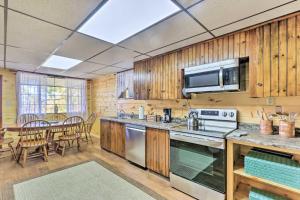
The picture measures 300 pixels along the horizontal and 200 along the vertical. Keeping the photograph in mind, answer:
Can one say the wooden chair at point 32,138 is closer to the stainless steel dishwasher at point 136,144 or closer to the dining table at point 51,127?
the dining table at point 51,127

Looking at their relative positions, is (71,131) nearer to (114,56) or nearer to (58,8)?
(114,56)

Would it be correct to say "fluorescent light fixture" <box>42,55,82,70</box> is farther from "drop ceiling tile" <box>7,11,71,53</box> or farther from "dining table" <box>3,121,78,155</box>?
"dining table" <box>3,121,78,155</box>

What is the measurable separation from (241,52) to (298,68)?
2.02 ft

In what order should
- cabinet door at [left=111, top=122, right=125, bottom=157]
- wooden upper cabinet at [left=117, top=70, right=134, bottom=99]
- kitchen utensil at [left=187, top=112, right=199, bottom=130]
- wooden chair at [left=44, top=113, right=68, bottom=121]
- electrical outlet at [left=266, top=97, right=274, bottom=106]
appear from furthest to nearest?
wooden chair at [left=44, top=113, right=68, bottom=121] < wooden upper cabinet at [left=117, top=70, right=134, bottom=99] < cabinet door at [left=111, top=122, right=125, bottom=157] < kitchen utensil at [left=187, top=112, right=199, bottom=130] < electrical outlet at [left=266, top=97, right=274, bottom=106]

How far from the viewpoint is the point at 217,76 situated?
2244 millimetres

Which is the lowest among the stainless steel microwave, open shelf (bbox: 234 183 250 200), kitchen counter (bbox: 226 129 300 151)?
open shelf (bbox: 234 183 250 200)

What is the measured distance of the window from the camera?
4.63 meters

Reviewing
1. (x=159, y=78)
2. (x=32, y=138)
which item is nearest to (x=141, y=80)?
(x=159, y=78)

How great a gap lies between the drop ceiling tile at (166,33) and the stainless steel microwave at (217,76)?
0.53 meters

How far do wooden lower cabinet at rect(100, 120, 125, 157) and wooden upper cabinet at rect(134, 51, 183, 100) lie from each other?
0.85 m

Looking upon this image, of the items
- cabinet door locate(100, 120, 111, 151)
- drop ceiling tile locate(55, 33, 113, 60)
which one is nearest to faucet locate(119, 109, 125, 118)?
cabinet door locate(100, 120, 111, 151)

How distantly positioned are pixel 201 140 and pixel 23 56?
364 centimetres

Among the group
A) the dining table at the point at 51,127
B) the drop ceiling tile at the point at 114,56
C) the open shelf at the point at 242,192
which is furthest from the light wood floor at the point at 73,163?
the drop ceiling tile at the point at 114,56

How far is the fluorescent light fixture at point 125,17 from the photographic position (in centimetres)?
155
